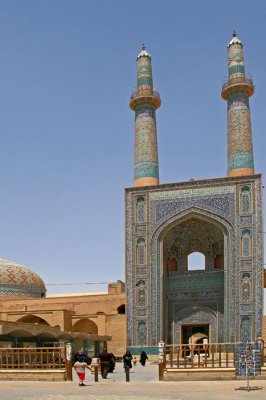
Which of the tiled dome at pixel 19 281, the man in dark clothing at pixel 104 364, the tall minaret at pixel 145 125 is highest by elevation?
the tall minaret at pixel 145 125

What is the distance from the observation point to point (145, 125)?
2917 centimetres

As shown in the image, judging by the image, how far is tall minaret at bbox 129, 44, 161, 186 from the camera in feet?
94.3

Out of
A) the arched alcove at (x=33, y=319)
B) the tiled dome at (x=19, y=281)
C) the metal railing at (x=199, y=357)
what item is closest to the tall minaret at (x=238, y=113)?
the metal railing at (x=199, y=357)

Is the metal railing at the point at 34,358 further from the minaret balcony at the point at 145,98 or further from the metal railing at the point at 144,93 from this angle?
the metal railing at the point at 144,93

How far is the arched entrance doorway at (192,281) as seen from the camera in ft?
89.7

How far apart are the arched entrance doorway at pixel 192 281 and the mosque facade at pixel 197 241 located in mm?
46

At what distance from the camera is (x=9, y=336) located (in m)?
21.6

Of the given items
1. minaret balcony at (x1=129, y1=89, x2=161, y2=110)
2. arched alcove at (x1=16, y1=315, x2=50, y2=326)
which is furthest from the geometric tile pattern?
arched alcove at (x1=16, y1=315, x2=50, y2=326)

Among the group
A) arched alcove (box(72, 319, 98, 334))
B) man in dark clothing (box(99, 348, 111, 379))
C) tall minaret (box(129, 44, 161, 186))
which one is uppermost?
tall minaret (box(129, 44, 161, 186))

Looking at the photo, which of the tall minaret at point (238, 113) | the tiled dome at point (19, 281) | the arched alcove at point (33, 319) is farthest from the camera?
the tiled dome at point (19, 281)

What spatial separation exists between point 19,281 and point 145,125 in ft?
51.7

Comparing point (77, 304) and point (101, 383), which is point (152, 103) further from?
point (101, 383)

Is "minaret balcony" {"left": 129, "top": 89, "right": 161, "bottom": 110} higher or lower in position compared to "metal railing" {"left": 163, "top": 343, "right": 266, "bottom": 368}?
higher

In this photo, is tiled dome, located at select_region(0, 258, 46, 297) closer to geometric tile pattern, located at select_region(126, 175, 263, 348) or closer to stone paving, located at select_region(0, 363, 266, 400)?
geometric tile pattern, located at select_region(126, 175, 263, 348)
